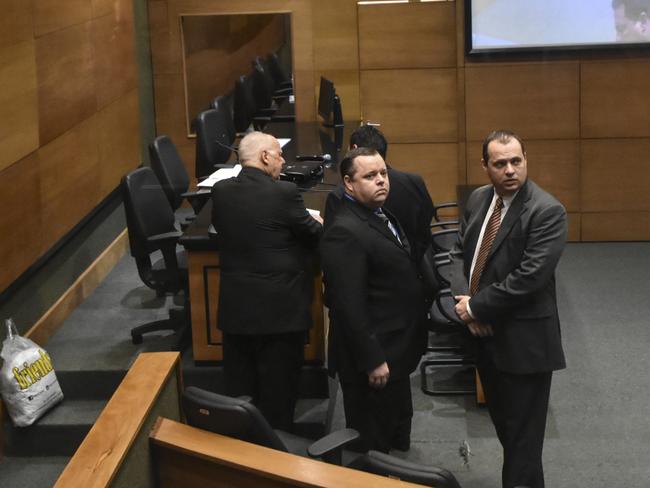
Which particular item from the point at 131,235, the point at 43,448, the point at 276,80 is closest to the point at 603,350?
the point at 131,235

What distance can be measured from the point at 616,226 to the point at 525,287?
4.61 meters

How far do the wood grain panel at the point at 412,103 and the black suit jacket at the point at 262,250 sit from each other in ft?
12.3

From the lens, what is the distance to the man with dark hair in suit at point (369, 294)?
14.0ft

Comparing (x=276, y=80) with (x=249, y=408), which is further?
(x=276, y=80)

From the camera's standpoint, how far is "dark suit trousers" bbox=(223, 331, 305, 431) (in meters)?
4.93

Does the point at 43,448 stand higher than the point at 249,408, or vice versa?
the point at 249,408

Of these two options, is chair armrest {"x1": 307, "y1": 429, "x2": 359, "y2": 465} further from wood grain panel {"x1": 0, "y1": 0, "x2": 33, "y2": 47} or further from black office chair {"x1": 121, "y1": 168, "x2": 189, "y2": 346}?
wood grain panel {"x1": 0, "y1": 0, "x2": 33, "y2": 47}

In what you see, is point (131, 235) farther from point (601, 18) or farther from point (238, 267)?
point (601, 18)

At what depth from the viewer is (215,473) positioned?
135 inches

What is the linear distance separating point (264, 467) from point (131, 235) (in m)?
2.87

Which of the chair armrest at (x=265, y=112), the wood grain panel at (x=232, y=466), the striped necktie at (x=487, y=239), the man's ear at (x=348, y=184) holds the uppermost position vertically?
the chair armrest at (x=265, y=112)

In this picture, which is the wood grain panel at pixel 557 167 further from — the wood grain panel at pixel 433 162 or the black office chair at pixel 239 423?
the black office chair at pixel 239 423

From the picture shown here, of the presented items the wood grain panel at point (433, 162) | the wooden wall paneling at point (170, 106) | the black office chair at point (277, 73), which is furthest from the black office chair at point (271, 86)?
the wood grain panel at point (433, 162)

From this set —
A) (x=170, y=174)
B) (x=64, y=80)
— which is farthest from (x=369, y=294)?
(x=64, y=80)
